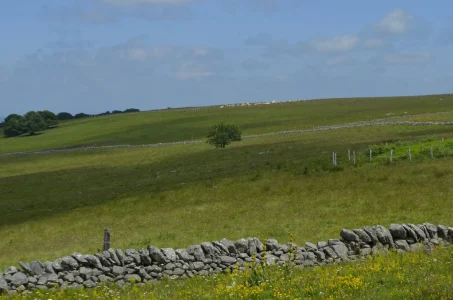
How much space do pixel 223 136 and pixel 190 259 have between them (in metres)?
75.7

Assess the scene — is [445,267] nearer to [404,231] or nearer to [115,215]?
[404,231]

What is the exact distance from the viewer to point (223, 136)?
95312 millimetres

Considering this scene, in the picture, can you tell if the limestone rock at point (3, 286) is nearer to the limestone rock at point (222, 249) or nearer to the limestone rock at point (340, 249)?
the limestone rock at point (222, 249)

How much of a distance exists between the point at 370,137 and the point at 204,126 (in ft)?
272

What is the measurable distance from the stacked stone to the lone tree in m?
74.4

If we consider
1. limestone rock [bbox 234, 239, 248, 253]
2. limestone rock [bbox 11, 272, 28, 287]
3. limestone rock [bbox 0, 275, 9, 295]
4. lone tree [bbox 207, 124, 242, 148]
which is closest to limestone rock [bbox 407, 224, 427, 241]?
limestone rock [bbox 234, 239, 248, 253]

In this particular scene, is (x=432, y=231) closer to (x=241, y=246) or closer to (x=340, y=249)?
(x=340, y=249)

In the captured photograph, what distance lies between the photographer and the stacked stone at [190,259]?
18.9 m

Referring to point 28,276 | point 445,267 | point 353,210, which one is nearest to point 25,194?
point 353,210

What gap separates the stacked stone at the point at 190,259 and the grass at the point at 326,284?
0.58 meters

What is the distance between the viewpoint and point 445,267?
15.8 metres

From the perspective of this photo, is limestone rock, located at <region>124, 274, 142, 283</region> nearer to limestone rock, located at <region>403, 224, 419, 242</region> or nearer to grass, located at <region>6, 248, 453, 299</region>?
grass, located at <region>6, 248, 453, 299</region>

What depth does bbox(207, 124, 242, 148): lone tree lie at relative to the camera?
94750 millimetres

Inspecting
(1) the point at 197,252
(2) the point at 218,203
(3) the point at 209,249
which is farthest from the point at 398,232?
(2) the point at 218,203
